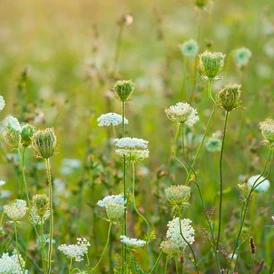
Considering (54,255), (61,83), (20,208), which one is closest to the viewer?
(20,208)

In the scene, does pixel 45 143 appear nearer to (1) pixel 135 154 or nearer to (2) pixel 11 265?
(1) pixel 135 154

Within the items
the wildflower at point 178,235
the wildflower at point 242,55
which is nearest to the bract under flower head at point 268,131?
the wildflower at point 178,235

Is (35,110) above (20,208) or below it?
above

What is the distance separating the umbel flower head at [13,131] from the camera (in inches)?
77.7

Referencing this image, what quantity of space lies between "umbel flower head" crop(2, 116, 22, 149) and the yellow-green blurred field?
1.15ft

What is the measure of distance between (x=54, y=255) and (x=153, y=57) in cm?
420

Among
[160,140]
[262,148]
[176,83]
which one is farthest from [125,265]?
[176,83]

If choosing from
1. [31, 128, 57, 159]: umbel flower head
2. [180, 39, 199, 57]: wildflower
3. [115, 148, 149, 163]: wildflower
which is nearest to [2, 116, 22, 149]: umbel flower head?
[31, 128, 57, 159]: umbel flower head

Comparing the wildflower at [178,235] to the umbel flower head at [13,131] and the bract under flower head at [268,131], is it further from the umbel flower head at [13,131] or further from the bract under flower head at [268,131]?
the umbel flower head at [13,131]

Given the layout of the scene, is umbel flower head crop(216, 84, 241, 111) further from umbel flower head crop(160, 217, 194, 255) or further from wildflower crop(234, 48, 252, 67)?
wildflower crop(234, 48, 252, 67)

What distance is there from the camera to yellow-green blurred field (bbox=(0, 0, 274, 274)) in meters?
2.91

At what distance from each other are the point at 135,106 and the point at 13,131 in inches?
120

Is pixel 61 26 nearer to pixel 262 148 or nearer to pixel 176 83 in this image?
pixel 176 83

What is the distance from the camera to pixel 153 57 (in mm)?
6969
